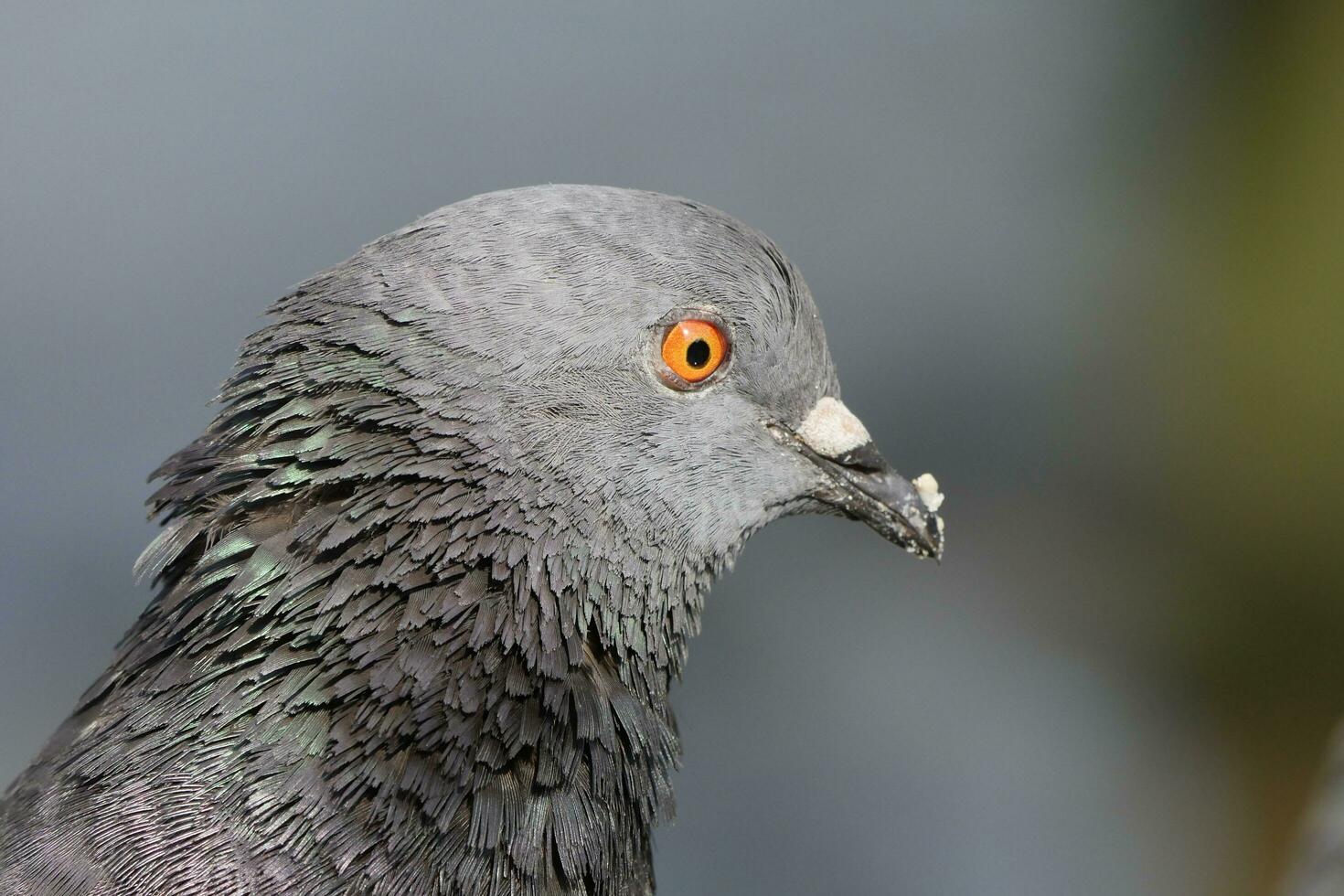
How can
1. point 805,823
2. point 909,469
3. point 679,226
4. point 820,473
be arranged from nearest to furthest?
point 679,226
point 820,473
point 805,823
point 909,469

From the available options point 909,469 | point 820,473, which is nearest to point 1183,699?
point 909,469

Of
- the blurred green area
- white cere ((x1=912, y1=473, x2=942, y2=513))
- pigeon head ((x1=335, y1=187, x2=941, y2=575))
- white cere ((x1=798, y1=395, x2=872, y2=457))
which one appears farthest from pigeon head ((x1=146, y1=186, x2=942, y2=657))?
the blurred green area

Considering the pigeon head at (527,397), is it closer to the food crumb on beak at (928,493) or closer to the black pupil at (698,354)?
the black pupil at (698,354)

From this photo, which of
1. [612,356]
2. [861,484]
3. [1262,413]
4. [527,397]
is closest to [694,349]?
[612,356]

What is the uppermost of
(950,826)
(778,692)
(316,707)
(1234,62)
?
(1234,62)

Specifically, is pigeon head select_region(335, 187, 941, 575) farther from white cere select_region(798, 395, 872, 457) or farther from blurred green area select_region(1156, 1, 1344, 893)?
blurred green area select_region(1156, 1, 1344, 893)

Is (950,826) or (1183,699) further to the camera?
(1183,699)

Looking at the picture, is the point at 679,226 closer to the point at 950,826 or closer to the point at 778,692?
the point at 778,692
